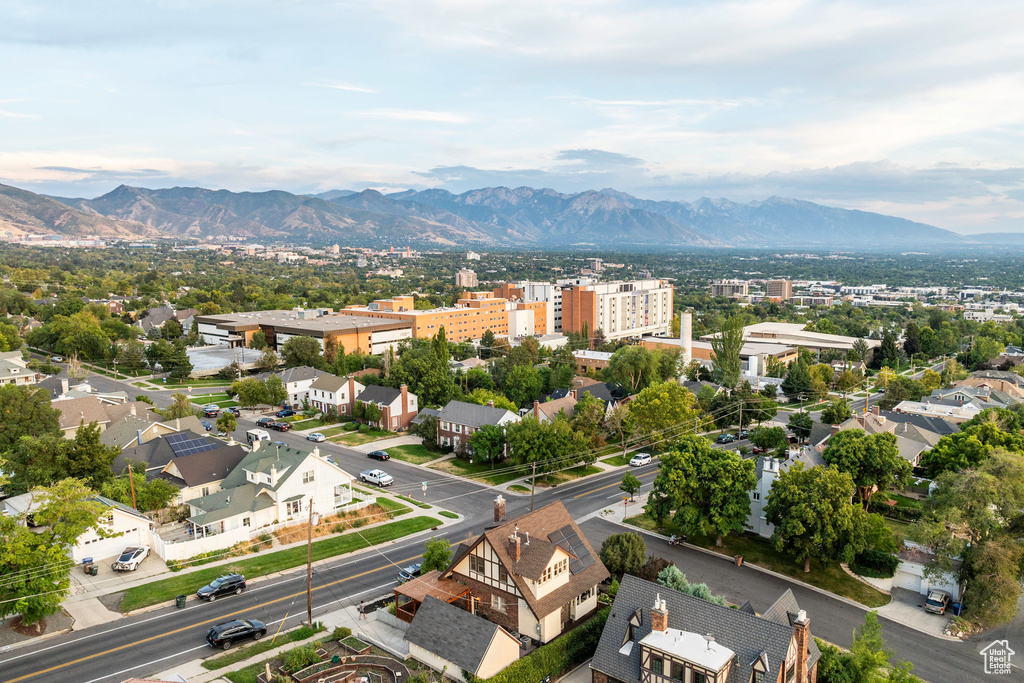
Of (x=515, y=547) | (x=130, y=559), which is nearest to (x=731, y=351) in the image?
(x=515, y=547)

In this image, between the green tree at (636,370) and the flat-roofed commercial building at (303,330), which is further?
the flat-roofed commercial building at (303,330)

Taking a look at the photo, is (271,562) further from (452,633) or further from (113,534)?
(452,633)

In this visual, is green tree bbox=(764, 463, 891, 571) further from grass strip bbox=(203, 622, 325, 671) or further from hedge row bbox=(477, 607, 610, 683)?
grass strip bbox=(203, 622, 325, 671)

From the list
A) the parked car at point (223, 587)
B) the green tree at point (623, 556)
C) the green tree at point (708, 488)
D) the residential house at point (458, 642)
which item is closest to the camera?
the residential house at point (458, 642)

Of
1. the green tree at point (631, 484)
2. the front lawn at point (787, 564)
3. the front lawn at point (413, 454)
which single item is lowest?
the front lawn at point (413, 454)

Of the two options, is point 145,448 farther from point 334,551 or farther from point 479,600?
point 479,600

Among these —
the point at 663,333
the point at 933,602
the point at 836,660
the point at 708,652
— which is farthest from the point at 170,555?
the point at 663,333

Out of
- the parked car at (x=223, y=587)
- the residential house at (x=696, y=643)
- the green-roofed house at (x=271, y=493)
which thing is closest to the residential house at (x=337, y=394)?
the green-roofed house at (x=271, y=493)

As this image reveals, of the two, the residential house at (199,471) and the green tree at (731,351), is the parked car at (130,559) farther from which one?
the green tree at (731,351)

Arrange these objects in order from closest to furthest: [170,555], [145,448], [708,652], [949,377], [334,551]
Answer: [708,652]
[170,555]
[334,551]
[145,448]
[949,377]
